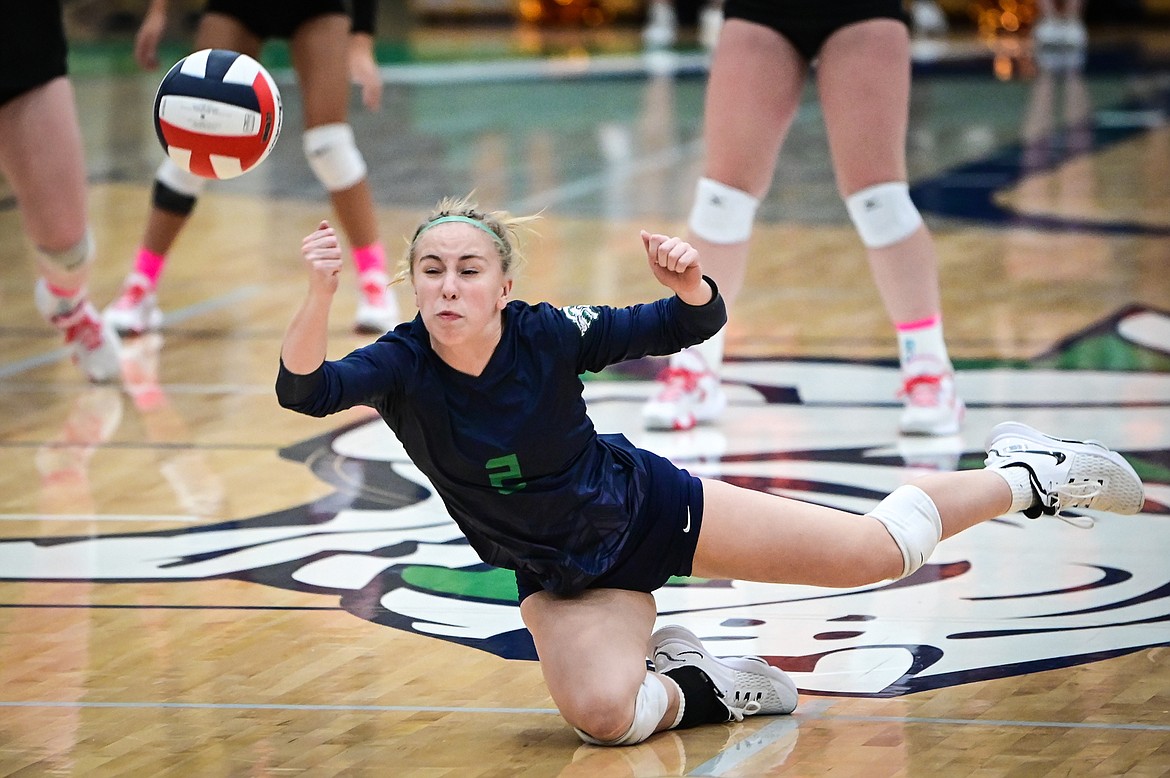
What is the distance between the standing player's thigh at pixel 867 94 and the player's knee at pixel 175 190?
101 inches

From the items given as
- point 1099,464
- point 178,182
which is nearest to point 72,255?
point 178,182

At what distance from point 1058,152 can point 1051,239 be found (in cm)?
300

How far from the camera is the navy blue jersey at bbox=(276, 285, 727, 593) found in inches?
120

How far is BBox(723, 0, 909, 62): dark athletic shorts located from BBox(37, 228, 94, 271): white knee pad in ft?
7.31

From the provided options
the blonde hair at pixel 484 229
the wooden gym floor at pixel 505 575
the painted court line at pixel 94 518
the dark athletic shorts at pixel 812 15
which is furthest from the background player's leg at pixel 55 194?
the blonde hair at pixel 484 229

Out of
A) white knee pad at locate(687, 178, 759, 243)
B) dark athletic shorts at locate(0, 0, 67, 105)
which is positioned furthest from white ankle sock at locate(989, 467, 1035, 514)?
dark athletic shorts at locate(0, 0, 67, 105)

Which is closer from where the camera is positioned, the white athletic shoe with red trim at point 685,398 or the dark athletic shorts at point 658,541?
the dark athletic shorts at point 658,541

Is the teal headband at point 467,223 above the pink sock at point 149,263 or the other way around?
above

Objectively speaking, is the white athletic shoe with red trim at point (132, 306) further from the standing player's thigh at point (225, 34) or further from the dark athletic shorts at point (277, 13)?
the dark athletic shorts at point (277, 13)

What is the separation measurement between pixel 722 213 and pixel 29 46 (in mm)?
2111

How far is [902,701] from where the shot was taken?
3.12m

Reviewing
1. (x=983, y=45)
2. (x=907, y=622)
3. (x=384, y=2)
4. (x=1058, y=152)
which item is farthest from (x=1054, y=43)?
(x=907, y=622)

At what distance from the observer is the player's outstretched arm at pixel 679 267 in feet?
9.98

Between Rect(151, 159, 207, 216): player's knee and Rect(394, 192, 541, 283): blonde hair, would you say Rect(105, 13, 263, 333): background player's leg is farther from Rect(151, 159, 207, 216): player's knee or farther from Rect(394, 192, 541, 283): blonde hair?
Rect(394, 192, 541, 283): blonde hair
